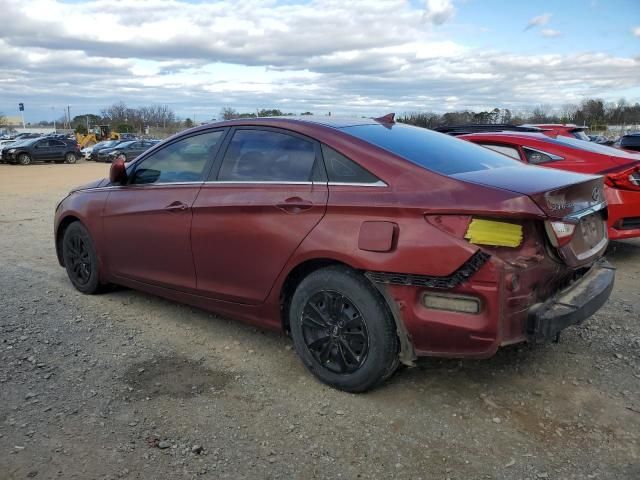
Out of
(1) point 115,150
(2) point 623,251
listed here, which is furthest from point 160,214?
(1) point 115,150

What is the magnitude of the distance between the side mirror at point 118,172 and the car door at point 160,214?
0.05m

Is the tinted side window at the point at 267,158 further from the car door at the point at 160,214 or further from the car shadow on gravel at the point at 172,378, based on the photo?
the car shadow on gravel at the point at 172,378

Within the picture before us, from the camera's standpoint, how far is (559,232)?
3074 millimetres

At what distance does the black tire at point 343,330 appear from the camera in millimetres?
3207

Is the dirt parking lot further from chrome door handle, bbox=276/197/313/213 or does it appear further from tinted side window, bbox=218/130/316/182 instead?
tinted side window, bbox=218/130/316/182

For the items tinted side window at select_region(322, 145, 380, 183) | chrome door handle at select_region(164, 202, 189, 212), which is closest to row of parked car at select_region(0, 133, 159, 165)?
chrome door handle at select_region(164, 202, 189, 212)

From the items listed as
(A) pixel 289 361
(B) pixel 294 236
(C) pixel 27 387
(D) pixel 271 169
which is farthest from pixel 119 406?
(D) pixel 271 169

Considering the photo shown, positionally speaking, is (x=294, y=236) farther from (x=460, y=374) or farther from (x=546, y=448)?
(x=546, y=448)

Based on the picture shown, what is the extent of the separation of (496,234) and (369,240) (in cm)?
67

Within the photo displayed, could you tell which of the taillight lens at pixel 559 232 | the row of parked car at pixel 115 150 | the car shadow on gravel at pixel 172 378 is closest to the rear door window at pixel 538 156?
the taillight lens at pixel 559 232

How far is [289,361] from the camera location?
3.95 m

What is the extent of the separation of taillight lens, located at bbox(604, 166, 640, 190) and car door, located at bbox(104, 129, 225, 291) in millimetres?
4184

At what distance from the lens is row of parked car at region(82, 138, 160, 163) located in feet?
115

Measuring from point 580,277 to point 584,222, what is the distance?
34 cm
